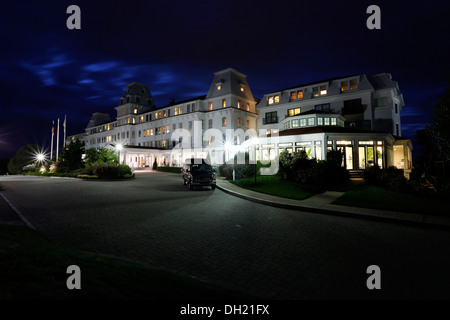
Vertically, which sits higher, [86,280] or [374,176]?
[374,176]

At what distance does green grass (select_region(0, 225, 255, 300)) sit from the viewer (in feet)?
9.23

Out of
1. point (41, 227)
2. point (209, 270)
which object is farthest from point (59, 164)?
point (209, 270)

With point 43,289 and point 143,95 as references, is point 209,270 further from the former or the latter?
point 143,95

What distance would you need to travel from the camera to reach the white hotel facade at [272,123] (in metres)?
26.3

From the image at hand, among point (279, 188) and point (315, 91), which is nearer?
point (279, 188)

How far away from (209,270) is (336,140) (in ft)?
82.6

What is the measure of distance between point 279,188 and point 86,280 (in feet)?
47.2

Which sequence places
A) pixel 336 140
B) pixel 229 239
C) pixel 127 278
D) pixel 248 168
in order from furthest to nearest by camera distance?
pixel 336 140 < pixel 248 168 < pixel 229 239 < pixel 127 278

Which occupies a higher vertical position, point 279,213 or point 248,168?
point 248,168

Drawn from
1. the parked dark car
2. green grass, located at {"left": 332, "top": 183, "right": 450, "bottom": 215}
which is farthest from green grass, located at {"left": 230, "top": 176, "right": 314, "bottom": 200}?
green grass, located at {"left": 332, "top": 183, "right": 450, "bottom": 215}

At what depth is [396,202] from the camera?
37.7 ft

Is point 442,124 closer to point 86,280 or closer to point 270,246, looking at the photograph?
point 270,246

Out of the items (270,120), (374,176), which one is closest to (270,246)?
(374,176)

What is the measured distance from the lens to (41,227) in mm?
7453
